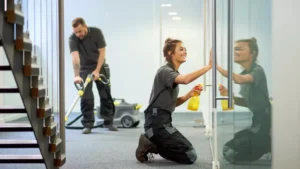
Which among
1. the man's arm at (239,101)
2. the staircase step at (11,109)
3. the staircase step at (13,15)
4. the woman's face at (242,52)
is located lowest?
the staircase step at (11,109)

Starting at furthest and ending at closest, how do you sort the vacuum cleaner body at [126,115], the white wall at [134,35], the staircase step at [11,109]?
the white wall at [134,35] → the vacuum cleaner body at [126,115] → the staircase step at [11,109]

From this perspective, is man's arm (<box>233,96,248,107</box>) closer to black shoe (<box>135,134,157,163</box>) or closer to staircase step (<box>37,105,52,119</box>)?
staircase step (<box>37,105,52,119</box>)

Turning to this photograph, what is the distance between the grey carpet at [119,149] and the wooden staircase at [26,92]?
0.67 metres

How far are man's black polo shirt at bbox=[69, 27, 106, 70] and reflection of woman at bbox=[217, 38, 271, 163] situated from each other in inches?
156

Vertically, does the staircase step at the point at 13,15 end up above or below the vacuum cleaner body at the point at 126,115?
above

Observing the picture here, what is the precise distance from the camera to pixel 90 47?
623 cm

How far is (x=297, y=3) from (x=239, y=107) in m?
0.84

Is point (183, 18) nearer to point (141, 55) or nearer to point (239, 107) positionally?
point (141, 55)

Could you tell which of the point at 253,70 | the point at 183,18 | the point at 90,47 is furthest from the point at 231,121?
the point at 183,18

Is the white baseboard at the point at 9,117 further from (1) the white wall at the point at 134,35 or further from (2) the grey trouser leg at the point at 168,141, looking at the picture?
(2) the grey trouser leg at the point at 168,141

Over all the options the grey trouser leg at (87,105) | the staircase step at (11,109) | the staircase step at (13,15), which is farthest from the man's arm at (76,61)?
the staircase step at (13,15)

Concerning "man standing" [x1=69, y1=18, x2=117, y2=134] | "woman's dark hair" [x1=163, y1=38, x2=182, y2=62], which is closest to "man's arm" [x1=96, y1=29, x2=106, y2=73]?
"man standing" [x1=69, y1=18, x2=117, y2=134]

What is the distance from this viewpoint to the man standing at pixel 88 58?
20.1 ft

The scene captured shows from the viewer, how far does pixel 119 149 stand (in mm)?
4762
